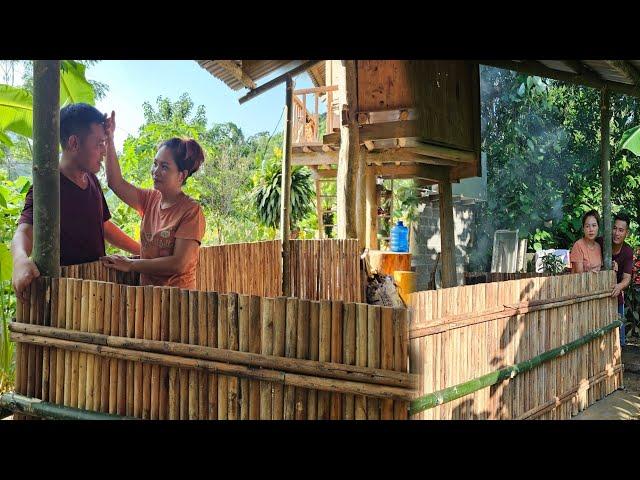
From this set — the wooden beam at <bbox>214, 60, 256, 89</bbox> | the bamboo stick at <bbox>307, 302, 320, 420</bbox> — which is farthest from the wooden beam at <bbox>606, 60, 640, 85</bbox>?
the bamboo stick at <bbox>307, 302, 320, 420</bbox>

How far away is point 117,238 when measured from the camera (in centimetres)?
345

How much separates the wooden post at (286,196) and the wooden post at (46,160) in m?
2.51

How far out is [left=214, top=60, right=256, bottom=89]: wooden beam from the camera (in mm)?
3962

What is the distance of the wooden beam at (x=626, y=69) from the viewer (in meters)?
4.06

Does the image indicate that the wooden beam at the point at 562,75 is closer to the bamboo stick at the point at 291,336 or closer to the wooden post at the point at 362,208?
the wooden post at the point at 362,208

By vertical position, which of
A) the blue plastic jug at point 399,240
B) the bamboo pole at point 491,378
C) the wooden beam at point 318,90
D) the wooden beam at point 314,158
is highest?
the wooden beam at point 318,90

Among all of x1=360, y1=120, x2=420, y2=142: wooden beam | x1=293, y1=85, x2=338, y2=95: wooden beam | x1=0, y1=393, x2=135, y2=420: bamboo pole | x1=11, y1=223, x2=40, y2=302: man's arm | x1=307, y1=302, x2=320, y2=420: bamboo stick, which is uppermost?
x1=293, y1=85, x2=338, y2=95: wooden beam

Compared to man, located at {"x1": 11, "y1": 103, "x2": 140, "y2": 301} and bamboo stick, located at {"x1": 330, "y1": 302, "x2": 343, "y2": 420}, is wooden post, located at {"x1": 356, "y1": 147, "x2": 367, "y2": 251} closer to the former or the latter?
man, located at {"x1": 11, "y1": 103, "x2": 140, "y2": 301}

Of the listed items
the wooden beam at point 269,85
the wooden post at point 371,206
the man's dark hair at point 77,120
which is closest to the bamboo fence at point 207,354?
the man's dark hair at point 77,120

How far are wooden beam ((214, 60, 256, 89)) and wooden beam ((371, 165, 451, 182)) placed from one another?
2.61 metres

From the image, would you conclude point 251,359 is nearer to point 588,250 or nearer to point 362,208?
point 588,250

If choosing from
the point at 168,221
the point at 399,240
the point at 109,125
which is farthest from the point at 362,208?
the point at 109,125

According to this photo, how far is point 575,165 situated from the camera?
9.34 m

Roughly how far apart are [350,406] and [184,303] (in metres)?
0.90
